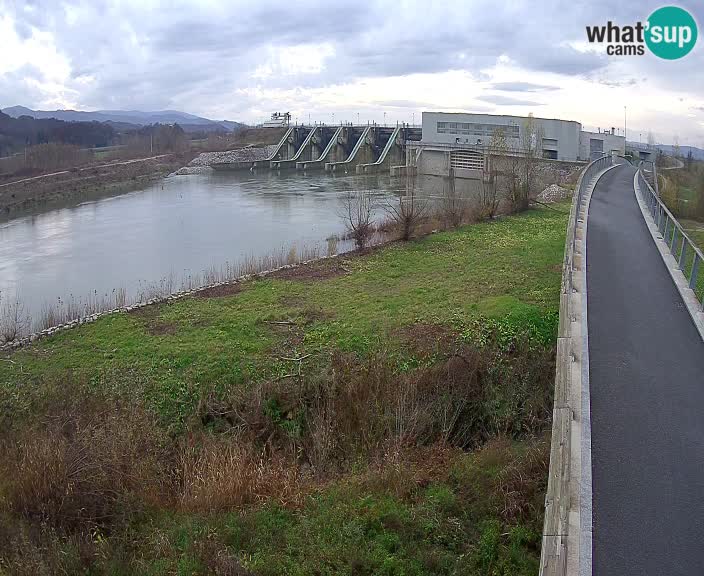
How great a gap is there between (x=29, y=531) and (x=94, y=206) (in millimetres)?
39454

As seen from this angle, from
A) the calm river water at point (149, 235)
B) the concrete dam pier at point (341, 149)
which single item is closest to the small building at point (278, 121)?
the concrete dam pier at point (341, 149)

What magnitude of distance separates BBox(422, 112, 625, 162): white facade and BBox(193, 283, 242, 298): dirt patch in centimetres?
3664

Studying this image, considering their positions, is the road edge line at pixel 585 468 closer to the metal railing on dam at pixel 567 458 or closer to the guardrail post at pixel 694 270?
the metal railing on dam at pixel 567 458

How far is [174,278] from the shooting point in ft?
69.8

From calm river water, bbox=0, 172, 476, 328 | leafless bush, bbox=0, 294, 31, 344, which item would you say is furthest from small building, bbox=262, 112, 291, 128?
leafless bush, bbox=0, 294, 31, 344

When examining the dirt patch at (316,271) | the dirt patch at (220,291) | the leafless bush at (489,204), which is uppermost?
the leafless bush at (489,204)

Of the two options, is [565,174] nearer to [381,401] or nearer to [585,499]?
[381,401]

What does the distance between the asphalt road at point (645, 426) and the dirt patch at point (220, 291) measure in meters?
8.76

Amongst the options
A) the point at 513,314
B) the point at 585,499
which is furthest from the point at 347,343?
the point at 585,499

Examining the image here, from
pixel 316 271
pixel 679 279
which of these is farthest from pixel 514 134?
pixel 679 279

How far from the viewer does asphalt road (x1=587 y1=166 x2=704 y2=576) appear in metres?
5.38

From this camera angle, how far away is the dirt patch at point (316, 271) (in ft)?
60.2

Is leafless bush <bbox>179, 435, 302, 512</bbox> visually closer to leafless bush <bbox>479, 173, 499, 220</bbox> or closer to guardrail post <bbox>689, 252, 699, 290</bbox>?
guardrail post <bbox>689, 252, 699, 290</bbox>

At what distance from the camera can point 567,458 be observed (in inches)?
232
